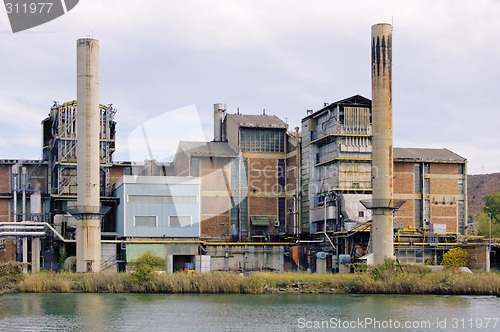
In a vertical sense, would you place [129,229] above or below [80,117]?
below

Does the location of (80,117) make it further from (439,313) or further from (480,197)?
(480,197)

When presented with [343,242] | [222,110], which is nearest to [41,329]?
[343,242]

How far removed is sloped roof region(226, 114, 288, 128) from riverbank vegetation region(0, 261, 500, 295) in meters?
25.8

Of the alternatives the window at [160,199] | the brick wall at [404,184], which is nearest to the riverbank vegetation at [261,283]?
the window at [160,199]

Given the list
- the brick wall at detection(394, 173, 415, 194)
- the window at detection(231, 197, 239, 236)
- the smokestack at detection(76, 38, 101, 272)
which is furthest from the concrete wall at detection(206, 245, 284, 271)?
the brick wall at detection(394, 173, 415, 194)

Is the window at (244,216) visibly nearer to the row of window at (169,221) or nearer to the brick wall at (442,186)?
the row of window at (169,221)

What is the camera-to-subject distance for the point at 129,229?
205 feet

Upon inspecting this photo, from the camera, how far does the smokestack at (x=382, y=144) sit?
55188 millimetres

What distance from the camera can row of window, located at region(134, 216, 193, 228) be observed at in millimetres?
62781

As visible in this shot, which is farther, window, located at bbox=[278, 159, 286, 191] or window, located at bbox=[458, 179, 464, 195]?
window, located at bbox=[278, 159, 286, 191]

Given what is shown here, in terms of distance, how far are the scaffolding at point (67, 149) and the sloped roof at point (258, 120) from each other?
12522 millimetres

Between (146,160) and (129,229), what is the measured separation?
11649 mm

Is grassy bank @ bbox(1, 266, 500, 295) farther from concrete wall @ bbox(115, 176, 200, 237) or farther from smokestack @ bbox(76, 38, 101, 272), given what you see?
concrete wall @ bbox(115, 176, 200, 237)

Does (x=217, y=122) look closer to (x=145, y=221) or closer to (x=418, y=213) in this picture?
(x=145, y=221)
